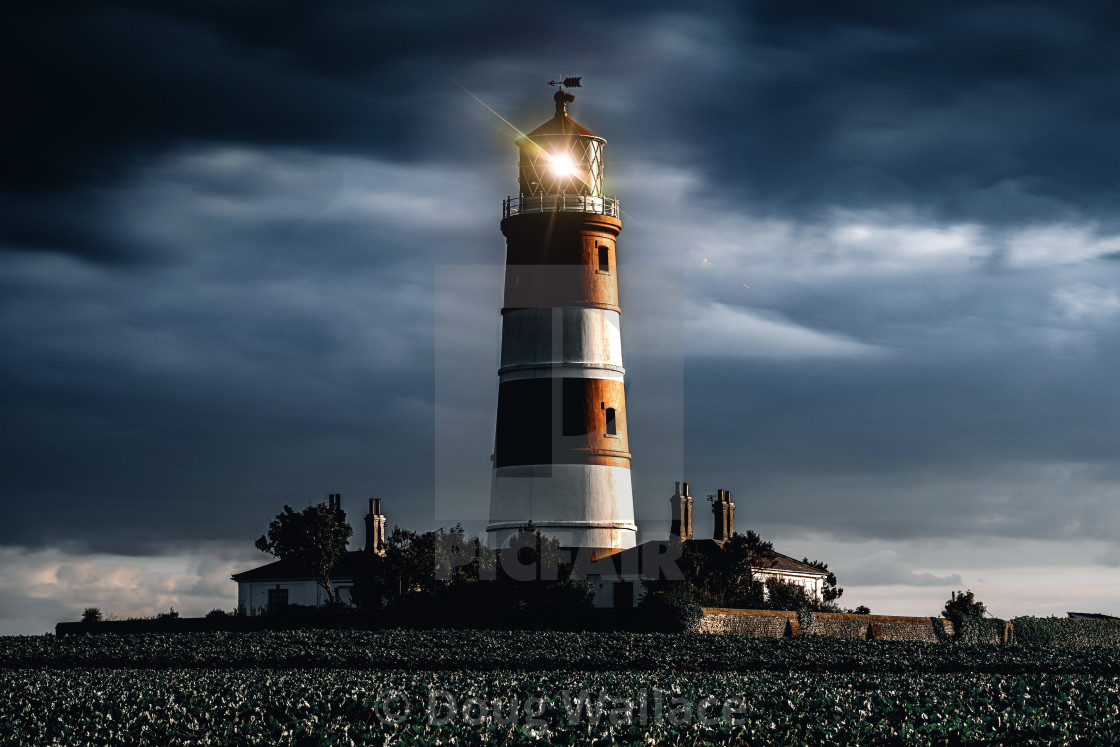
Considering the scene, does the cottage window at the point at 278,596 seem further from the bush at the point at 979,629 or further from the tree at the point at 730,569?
the bush at the point at 979,629

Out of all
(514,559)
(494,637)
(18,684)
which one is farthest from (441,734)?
(514,559)

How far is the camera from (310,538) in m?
53.8

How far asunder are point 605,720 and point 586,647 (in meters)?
18.9

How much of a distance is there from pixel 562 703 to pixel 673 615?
80.5ft

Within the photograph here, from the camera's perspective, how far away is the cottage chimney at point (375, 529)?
60250 millimetres

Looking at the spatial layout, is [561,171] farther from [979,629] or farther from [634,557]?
[979,629]

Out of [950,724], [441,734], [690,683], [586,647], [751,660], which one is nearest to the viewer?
[441,734]

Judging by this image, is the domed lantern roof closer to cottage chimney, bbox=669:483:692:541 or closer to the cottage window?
cottage chimney, bbox=669:483:692:541

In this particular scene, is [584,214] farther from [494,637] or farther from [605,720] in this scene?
[605,720]

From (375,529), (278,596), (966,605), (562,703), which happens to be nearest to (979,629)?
(966,605)

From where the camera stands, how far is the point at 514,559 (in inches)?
1896

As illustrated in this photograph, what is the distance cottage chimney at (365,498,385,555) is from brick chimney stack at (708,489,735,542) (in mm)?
15653

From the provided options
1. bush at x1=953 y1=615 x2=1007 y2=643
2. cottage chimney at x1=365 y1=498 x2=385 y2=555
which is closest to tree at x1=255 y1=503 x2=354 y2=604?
cottage chimney at x1=365 y1=498 x2=385 y2=555

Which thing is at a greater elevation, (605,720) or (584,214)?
(584,214)
